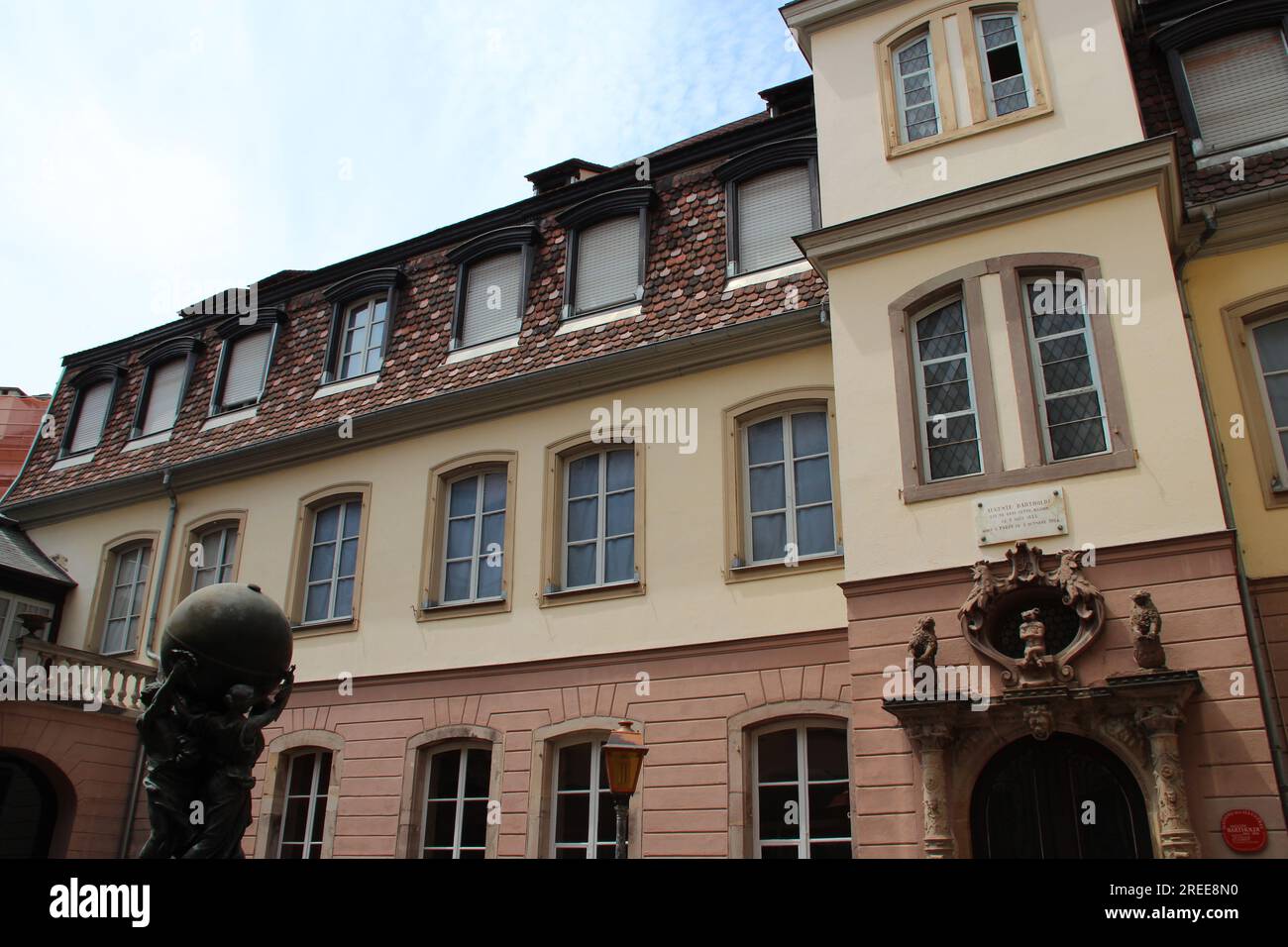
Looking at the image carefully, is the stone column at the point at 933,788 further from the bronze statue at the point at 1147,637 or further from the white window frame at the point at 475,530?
the white window frame at the point at 475,530

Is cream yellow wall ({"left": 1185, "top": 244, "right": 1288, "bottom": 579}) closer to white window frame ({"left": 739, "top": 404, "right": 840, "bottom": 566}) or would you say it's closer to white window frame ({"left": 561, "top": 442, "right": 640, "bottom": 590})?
white window frame ({"left": 739, "top": 404, "right": 840, "bottom": 566})

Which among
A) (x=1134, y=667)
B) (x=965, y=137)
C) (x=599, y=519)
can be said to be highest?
(x=965, y=137)

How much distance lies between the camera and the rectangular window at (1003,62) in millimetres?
10719

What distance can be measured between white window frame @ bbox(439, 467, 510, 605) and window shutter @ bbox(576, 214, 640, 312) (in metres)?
2.68

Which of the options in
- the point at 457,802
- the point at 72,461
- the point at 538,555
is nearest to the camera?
the point at 457,802

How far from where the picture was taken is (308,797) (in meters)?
13.4

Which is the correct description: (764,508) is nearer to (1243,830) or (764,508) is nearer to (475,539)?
(475,539)

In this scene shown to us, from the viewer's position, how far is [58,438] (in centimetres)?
1927

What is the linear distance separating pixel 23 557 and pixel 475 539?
29.2 ft

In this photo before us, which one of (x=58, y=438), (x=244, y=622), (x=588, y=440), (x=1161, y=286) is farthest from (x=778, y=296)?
(x=58, y=438)

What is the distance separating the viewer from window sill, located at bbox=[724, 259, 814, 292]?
1237 cm

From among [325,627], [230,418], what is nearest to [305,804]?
[325,627]
